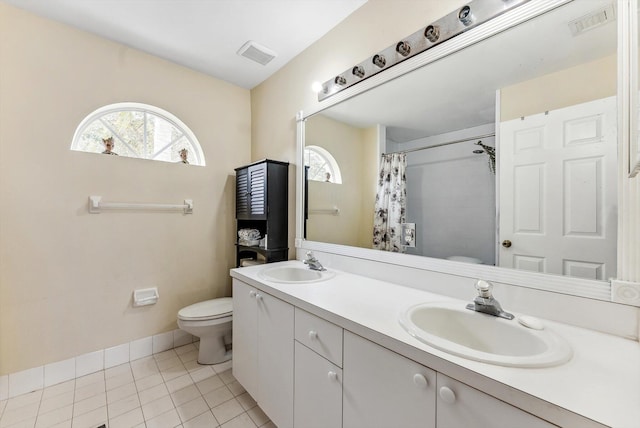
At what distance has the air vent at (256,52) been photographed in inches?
82.0

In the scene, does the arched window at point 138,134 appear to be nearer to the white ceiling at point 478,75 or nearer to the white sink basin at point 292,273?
the white sink basin at point 292,273

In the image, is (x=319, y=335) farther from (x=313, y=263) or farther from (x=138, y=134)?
(x=138, y=134)

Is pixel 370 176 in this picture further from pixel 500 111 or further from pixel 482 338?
pixel 482 338

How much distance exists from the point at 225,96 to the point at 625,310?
121 inches

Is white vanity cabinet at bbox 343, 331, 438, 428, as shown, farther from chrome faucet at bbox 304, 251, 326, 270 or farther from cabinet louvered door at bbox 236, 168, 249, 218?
cabinet louvered door at bbox 236, 168, 249, 218

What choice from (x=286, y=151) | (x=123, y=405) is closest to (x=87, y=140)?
(x=286, y=151)

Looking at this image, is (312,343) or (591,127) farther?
(312,343)

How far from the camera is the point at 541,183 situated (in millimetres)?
1032

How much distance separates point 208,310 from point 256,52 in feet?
7.12

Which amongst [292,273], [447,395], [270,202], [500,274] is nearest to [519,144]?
[500,274]

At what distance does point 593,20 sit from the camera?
0.95 meters

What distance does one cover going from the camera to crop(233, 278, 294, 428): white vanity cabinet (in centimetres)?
130

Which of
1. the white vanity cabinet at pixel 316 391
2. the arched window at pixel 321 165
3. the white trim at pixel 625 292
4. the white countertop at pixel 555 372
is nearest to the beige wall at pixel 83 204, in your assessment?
the arched window at pixel 321 165

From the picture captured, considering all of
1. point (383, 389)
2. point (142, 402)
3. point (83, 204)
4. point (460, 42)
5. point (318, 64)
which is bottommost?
point (142, 402)
